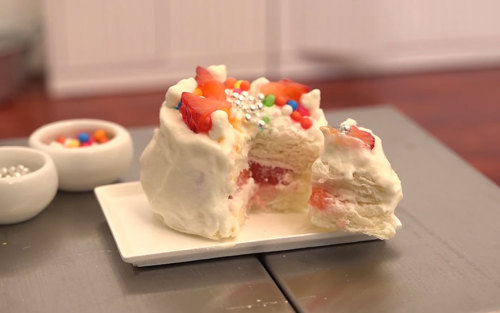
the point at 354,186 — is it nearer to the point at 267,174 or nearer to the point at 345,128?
the point at 345,128

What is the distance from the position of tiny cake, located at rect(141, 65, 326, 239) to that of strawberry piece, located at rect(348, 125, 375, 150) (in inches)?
3.6

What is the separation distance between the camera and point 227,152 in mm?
1499

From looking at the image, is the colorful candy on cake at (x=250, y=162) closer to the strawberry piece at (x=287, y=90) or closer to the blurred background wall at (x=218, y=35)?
the strawberry piece at (x=287, y=90)

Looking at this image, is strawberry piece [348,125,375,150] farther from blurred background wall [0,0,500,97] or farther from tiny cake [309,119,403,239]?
blurred background wall [0,0,500,97]

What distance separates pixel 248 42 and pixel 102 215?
2.42m

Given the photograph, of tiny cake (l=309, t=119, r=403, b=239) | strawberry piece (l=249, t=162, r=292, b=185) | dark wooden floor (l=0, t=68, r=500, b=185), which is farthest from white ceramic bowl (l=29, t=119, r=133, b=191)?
dark wooden floor (l=0, t=68, r=500, b=185)

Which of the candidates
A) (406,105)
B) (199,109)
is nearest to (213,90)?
(199,109)

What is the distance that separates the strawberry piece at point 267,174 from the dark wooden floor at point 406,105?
1.73 metres

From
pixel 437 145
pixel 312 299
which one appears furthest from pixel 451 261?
pixel 437 145

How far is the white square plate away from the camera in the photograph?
1.50 m

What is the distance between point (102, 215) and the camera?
1.71 m

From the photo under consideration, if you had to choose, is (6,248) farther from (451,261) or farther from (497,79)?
Result: (497,79)

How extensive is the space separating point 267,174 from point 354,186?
242 millimetres

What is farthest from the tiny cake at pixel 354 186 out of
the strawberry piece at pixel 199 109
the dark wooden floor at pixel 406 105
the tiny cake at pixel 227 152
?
the dark wooden floor at pixel 406 105
